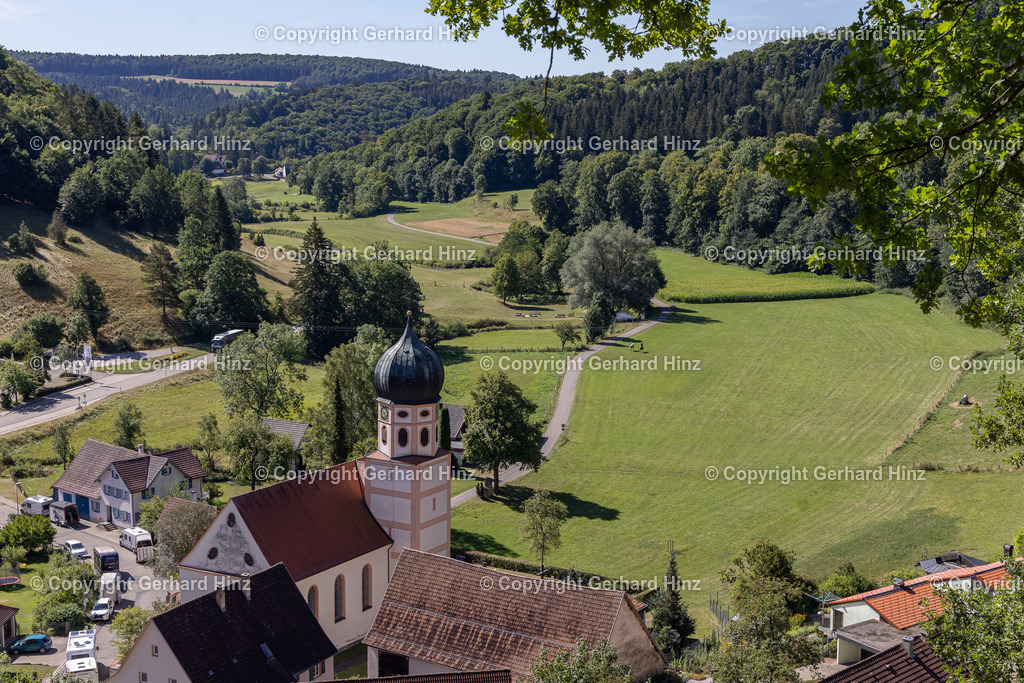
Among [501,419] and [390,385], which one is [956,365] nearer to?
[501,419]

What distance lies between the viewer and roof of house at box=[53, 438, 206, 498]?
53.5 m

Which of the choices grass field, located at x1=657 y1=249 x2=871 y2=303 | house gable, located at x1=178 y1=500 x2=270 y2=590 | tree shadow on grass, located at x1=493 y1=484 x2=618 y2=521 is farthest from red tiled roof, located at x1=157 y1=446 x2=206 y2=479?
grass field, located at x1=657 y1=249 x2=871 y2=303

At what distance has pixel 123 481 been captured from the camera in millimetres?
53125

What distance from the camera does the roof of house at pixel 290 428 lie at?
63.2 m

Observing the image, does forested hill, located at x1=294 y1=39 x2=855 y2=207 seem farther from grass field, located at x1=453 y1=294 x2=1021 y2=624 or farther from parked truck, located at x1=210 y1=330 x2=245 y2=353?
parked truck, located at x1=210 y1=330 x2=245 y2=353

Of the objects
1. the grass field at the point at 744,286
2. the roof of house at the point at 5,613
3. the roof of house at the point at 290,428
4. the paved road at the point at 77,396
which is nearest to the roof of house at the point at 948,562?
the roof of house at the point at 5,613

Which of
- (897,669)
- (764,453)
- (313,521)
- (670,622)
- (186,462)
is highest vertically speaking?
(897,669)

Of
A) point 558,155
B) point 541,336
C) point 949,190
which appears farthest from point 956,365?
point 558,155

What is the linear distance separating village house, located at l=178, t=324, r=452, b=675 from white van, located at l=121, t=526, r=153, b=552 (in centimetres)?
1408

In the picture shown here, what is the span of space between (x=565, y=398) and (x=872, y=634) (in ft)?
143

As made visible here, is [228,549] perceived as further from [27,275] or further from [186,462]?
[27,275]

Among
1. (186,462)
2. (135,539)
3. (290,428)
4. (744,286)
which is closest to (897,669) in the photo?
(135,539)

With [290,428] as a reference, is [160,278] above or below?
above

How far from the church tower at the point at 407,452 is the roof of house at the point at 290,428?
26090 millimetres
